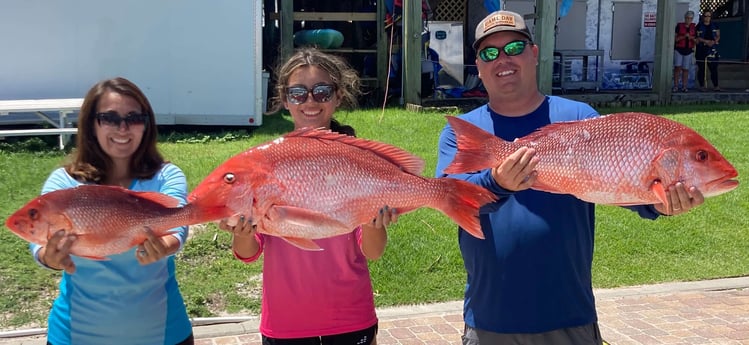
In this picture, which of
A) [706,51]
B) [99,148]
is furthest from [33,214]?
[706,51]

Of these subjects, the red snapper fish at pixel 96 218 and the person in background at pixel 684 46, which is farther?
the person in background at pixel 684 46

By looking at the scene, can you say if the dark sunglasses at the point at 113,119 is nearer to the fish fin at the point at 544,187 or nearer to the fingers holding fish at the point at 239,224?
the fingers holding fish at the point at 239,224

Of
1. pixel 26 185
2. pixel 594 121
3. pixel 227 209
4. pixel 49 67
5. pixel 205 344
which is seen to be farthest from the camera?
pixel 49 67

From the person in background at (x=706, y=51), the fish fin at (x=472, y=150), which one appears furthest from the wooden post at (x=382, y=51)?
the fish fin at (x=472, y=150)

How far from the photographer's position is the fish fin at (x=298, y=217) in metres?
2.37

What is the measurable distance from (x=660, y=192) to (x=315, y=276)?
1393 millimetres

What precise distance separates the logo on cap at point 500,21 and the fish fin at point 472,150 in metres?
0.57

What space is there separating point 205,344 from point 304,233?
9.26 feet

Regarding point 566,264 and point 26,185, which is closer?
point 566,264

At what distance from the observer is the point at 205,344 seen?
4.86m

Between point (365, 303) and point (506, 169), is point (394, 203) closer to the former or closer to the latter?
point (506, 169)

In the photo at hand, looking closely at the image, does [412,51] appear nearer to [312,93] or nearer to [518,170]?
[312,93]

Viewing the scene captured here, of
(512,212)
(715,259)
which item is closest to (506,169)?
(512,212)

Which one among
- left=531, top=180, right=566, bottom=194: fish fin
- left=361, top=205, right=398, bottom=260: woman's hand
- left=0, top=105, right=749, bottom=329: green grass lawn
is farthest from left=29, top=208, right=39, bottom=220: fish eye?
left=0, top=105, right=749, bottom=329: green grass lawn
